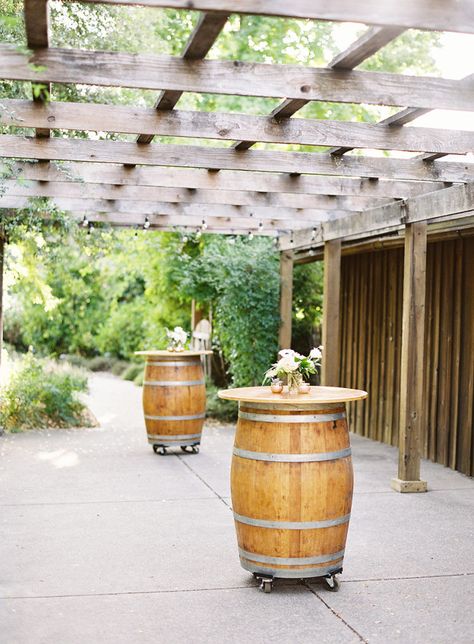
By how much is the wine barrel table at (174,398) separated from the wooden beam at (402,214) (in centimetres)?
198

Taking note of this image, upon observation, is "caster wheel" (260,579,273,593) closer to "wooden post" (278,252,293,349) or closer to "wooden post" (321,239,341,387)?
"wooden post" (321,239,341,387)

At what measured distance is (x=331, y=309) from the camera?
909 cm

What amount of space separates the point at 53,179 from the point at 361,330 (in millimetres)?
4959

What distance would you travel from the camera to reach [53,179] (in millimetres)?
7289

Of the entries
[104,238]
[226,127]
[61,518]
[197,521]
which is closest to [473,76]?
[226,127]

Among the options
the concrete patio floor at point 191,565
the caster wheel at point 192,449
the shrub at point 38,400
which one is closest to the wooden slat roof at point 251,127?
the concrete patio floor at point 191,565

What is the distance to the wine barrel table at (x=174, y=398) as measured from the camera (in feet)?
29.3

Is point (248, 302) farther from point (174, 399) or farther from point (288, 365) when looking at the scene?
point (288, 365)

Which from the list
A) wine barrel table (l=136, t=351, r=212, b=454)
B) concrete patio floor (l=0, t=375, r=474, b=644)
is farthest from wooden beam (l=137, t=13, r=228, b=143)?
wine barrel table (l=136, t=351, r=212, b=454)

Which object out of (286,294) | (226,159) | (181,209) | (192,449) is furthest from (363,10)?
(286,294)

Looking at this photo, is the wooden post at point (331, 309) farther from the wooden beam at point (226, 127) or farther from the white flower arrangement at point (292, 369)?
the white flower arrangement at point (292, 369)

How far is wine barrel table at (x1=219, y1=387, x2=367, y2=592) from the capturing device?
4.48 meters

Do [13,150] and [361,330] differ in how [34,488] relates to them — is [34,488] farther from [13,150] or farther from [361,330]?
[361,330]

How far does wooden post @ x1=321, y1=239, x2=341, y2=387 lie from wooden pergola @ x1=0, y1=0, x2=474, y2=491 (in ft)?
0.05
